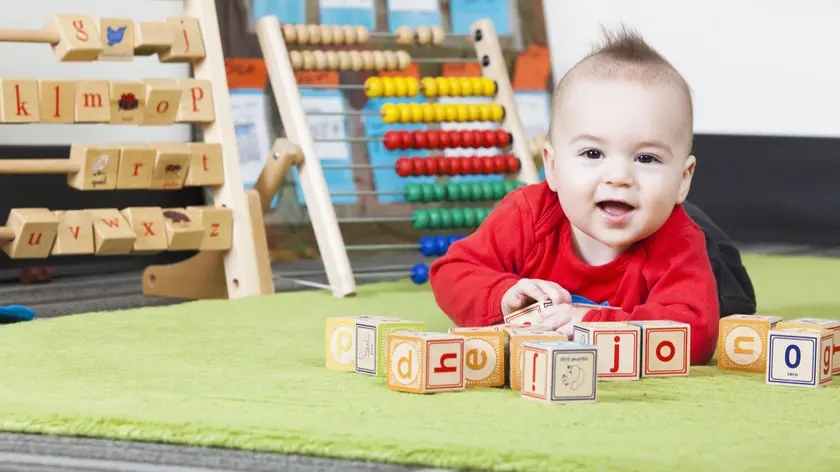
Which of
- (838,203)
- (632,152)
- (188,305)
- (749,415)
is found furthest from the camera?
(838,203)

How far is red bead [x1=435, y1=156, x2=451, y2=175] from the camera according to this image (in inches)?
105

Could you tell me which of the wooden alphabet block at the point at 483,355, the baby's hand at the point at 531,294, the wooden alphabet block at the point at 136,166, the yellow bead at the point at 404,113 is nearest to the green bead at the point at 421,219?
the yellow bead at the point at 404,113

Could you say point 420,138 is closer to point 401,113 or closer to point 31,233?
point 401,113

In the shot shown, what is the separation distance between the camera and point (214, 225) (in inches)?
88.6

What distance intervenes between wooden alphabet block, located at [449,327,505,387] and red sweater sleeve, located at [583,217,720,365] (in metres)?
0.23

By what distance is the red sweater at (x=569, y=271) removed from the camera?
1.44 meters

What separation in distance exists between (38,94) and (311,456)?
1.36 m

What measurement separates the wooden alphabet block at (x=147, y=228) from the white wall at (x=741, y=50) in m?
1.89

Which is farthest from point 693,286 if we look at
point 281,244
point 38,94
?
point 281,244

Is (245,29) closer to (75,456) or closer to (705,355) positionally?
(705,355)

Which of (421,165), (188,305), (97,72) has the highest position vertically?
(97,72)

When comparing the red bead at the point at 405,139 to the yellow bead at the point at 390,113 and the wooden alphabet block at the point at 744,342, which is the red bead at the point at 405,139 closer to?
the yellow bead at the point at 390,113

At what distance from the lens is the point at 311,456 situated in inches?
36.9

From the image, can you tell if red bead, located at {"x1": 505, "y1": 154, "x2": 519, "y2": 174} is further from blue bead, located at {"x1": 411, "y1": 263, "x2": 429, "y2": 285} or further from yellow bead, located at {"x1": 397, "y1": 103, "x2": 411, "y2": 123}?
blue bead, located at {"x1": 411, "y1": 263, "x2": 429, "y2": 285}
